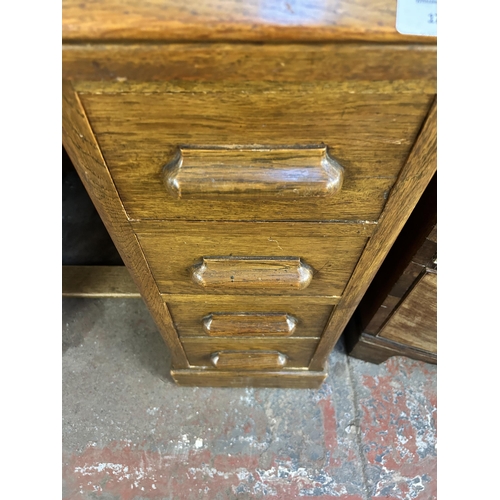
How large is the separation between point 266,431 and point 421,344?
42cm

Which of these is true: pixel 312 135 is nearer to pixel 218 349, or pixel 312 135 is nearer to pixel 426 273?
pixel 426 273

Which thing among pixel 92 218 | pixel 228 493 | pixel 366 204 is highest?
pixel 366 204

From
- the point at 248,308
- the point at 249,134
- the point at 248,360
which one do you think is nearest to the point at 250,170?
the point at 249,134

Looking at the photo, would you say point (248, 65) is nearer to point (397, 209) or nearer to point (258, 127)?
point (258, 127)

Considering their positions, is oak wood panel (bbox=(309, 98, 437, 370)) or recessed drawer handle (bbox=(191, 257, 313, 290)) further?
recessed drawer handle (bbox=(191, 257, 313, 290))

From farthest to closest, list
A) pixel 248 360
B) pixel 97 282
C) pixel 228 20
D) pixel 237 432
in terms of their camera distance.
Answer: pixel 97 282
pixel 237 432
pixel 248 360
pixel 228 20

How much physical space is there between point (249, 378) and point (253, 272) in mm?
535

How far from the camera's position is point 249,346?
88 centimetres

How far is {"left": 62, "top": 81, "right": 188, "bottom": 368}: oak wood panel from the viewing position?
371 millimetres

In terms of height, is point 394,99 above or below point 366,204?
above

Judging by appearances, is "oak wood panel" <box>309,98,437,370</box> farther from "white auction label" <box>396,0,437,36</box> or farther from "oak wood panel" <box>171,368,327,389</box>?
"oak wood panel" <box>171,368,327,389</box>

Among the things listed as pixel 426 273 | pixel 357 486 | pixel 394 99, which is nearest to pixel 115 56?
pixel 394 99

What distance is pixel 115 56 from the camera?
0.32 m

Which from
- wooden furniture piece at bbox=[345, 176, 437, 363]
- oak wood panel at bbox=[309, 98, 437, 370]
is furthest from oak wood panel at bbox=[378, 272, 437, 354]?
oak wood panel at bbox=[309, 98, 437, 370]
